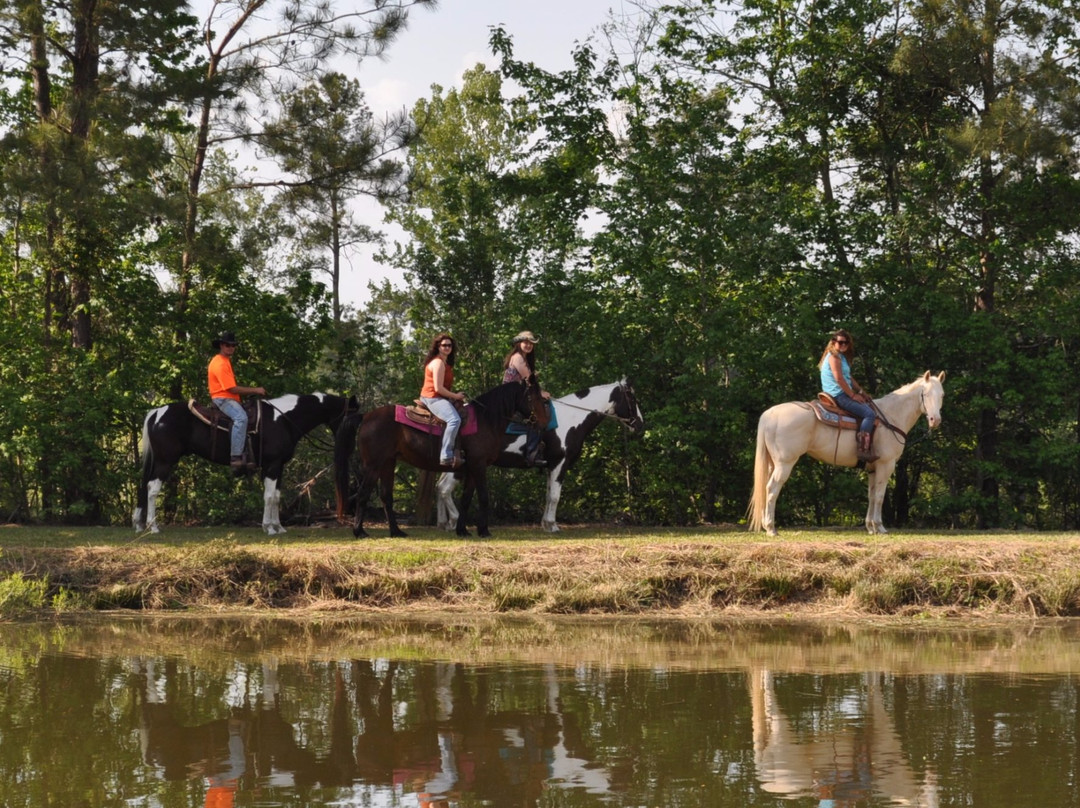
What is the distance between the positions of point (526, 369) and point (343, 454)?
8.16ft

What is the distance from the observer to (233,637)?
9.49 metres

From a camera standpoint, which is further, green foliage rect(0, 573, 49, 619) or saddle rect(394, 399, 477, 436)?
saddle rect(394, 399, 477, 436)

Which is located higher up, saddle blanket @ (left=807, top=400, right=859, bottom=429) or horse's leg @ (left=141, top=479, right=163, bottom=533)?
saddle blanket @ (left=807, top=400, right=859, bottom=429)

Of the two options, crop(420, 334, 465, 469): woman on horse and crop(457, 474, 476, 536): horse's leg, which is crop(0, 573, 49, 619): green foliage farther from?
crop(457, 474, 476, 536): horse's leg

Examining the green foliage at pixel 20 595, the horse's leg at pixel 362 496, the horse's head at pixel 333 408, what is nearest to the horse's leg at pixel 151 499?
the horse's head at pixel 333 408

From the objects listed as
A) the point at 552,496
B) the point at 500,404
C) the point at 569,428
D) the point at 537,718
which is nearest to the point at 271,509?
the point at 500,404

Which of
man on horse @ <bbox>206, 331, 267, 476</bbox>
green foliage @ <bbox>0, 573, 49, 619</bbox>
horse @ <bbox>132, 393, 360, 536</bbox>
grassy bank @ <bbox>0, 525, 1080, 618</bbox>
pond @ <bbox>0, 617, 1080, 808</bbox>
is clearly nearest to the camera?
pond @ <bbox>0, 617, 1080, 808</bbox>

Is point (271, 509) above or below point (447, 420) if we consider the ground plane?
below

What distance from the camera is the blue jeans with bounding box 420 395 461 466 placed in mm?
14531

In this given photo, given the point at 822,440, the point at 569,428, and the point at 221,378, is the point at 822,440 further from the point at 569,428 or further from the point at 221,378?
the point at 221,378

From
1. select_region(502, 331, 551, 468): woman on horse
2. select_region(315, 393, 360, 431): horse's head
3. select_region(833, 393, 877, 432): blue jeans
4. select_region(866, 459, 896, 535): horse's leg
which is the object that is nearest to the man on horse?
select_region(315, 393, 360, 431): horse's head

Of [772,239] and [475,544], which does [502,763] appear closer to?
[475,544]

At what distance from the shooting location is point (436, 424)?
14.8 m

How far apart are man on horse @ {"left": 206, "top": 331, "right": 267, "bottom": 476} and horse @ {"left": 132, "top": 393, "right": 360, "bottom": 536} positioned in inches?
10.1
